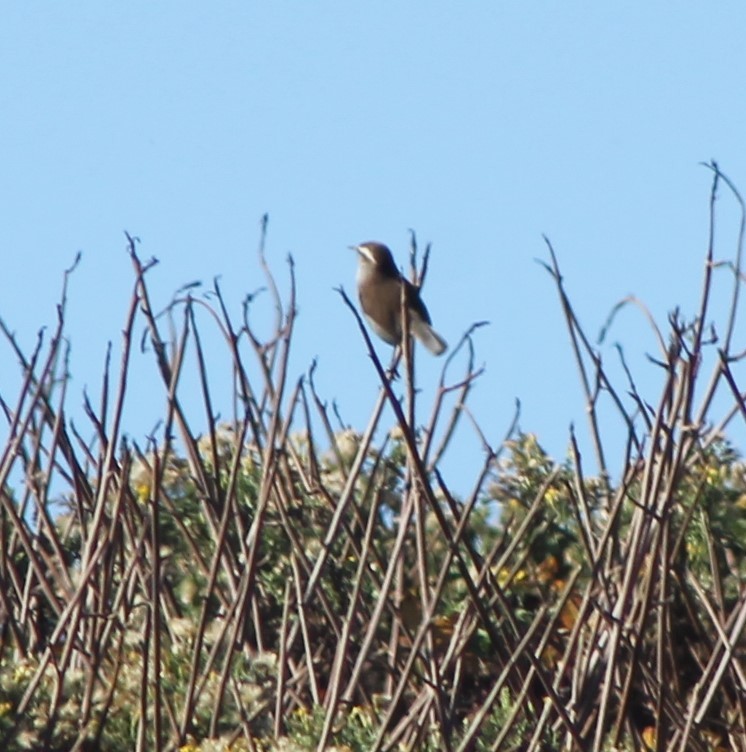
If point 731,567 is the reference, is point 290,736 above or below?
below

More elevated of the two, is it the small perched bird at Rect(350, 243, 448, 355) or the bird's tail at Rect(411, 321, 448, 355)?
the small perched bird at Rect(350, 243, 448, 355)

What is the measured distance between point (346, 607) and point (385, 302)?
167cm

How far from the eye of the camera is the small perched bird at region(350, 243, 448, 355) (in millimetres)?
5629

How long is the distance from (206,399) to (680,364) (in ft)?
3.90

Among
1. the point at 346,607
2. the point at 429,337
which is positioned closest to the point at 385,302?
the point at 429,337

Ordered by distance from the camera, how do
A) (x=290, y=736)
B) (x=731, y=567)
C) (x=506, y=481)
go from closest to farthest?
(x=290, y=736) → (x=731, y=567) → (x=506, y=481)

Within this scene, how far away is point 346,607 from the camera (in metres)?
4.73

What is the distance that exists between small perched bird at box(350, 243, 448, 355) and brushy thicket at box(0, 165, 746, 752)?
829 mm

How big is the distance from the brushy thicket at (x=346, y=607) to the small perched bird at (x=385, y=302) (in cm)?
83

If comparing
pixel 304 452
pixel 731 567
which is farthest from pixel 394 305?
pixel 731 567

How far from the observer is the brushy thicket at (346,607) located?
11.7ft

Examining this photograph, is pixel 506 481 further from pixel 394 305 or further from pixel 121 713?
pixel 121 713

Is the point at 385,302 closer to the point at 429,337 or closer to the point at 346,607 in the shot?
the point at 429,337

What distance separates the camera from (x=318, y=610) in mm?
4426
